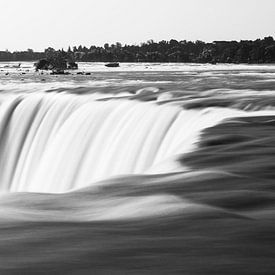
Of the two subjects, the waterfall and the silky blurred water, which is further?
the waterfall

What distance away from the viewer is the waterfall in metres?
13.4

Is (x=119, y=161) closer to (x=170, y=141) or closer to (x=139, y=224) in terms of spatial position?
(x=170, y=141)

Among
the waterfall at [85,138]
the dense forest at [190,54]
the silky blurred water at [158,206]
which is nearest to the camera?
the silky blurred water at [158,206]

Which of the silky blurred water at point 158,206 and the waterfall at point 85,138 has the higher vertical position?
the silky blurred water at point 158,206

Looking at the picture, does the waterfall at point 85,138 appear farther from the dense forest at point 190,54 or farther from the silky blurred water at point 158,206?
the dense forest at point 190,54

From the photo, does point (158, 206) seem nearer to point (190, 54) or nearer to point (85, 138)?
point (85, 138)

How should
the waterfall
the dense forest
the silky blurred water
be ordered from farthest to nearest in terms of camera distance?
the dense forest < the waterfall < the silky blurred water

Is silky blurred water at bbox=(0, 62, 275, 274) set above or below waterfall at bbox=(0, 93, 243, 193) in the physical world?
above

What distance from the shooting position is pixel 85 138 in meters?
15.8

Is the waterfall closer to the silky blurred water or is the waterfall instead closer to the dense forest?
the silky blurred water

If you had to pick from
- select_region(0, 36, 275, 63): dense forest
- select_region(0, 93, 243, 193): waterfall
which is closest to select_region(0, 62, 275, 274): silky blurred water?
select_region(0, 93, 243, 193): waterfall

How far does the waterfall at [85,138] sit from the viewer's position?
1335cm

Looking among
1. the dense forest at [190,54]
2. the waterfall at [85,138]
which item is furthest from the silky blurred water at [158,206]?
the dense forest at [190,54]

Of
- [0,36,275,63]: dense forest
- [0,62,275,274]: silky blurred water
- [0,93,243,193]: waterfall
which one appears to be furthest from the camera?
[0,36,275,63]: dense forest
